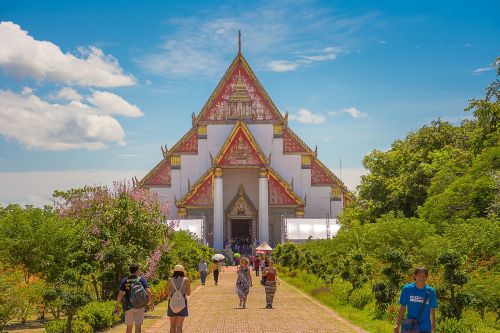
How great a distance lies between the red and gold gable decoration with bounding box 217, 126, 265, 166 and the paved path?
24.8m

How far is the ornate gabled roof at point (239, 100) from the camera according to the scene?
55.6 metres

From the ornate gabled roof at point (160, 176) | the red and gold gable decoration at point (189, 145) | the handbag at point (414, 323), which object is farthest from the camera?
the red and gold gable decoration at point (189, 145)

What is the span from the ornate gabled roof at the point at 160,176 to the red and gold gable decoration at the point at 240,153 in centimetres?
492

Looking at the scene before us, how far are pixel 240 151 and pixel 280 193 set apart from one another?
14.2 feet

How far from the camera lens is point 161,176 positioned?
54.7 metres

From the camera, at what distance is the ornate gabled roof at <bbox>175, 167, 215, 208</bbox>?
5206 cm

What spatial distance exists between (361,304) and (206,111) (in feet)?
119

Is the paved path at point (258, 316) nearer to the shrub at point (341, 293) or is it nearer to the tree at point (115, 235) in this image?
the shrub at point (341, 293)

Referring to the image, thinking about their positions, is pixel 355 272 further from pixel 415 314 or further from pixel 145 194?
pixel 415 314

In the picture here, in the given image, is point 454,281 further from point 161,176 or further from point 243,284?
point 161,176

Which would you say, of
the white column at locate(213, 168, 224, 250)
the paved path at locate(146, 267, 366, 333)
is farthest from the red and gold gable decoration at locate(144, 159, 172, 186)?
the paved path at locate(146, 267, 366, 333)

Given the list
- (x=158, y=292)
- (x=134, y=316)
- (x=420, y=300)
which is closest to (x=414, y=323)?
(x=420, y=300)

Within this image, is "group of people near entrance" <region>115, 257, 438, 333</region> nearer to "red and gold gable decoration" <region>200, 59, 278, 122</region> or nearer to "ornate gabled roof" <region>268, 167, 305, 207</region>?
"ornate gabled roof" <region>268, 167, 305, 207</region>

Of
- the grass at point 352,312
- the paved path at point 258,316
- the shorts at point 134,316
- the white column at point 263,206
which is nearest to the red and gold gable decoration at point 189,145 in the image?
the white column at point 263,206
